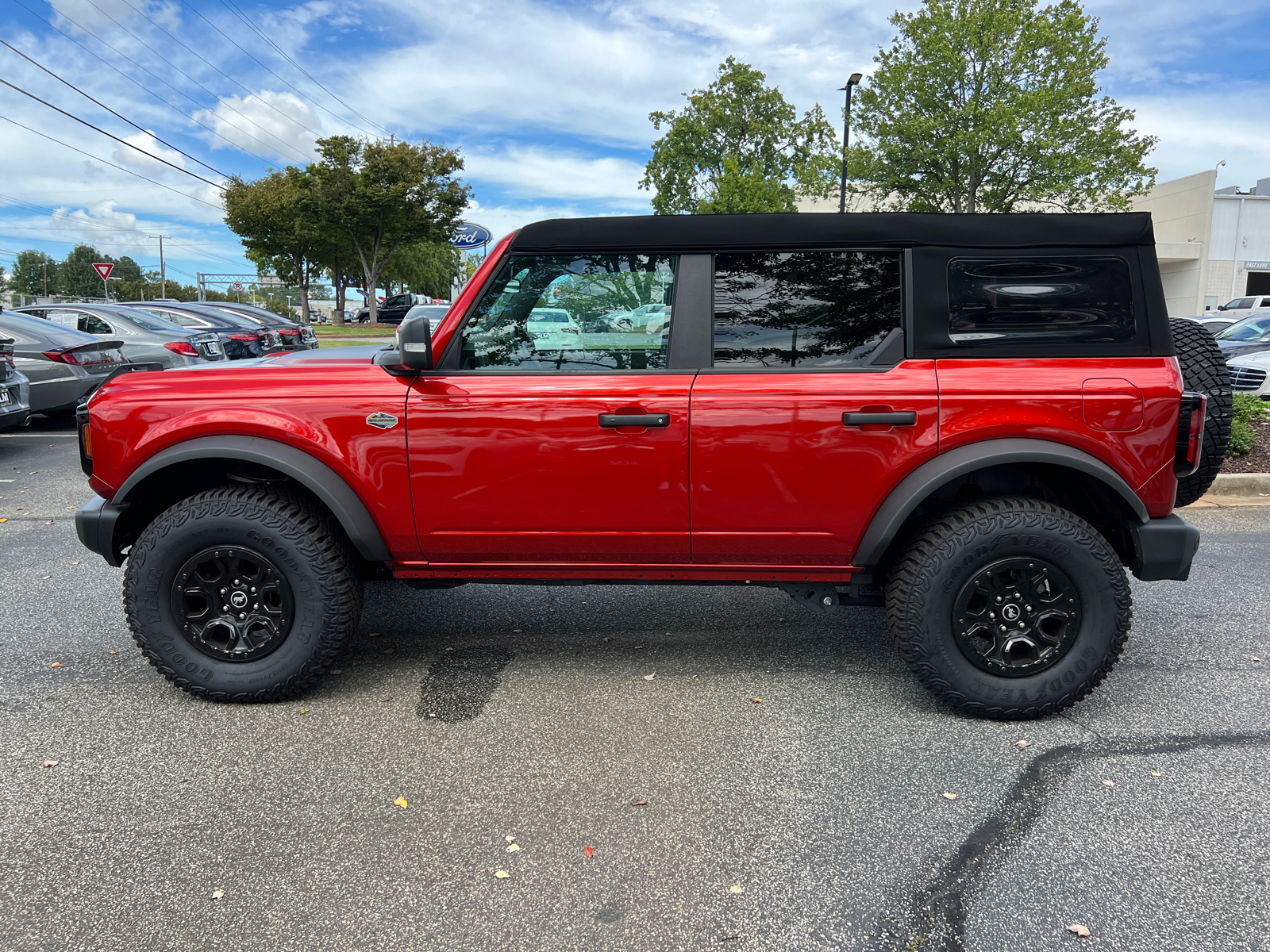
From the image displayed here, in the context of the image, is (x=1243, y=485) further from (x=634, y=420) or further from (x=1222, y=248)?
(x=1222, y=248)

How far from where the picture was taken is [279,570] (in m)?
3.23

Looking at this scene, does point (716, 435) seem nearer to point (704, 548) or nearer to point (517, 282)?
point (704, 548)

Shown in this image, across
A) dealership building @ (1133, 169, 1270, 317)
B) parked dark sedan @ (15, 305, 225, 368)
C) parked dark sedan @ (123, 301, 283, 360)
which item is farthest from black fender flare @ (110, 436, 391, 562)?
dealership building @ (1133, 169, 1270, 317)

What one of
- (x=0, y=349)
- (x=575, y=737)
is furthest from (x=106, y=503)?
(x=0, y=349)

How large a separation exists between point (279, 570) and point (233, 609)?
266 millimetres

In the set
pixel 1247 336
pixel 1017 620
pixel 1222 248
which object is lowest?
pixel 1017 620

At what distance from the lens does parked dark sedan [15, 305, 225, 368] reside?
11.8 m

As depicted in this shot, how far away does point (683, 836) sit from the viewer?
2518mm

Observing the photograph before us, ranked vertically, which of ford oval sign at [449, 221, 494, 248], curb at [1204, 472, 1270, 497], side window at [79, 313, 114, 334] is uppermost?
ford oval sign at [449, 221, 494, 248]

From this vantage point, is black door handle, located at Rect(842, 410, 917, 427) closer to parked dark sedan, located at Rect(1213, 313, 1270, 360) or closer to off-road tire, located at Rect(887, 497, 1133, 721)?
off-road tire, located at Rect(887, 497, 1133, 721)

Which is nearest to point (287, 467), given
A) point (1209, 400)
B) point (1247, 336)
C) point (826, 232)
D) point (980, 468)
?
point (826, 232)

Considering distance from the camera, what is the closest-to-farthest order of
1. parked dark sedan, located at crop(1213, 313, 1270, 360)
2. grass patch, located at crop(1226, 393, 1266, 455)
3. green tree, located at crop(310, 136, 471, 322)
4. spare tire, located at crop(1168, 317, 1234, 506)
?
spare tire, located at crop(1168, 317, 1234, 506) → grass patch, located at crop(1226, 393, 1266, 455) → parked dark sedan, located at crop(1213, 313, 1270, 360) → green tree, located at crop(310, 136, 471, 322)

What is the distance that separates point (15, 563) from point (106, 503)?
2.56 m

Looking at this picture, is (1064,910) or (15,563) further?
(15,563)
